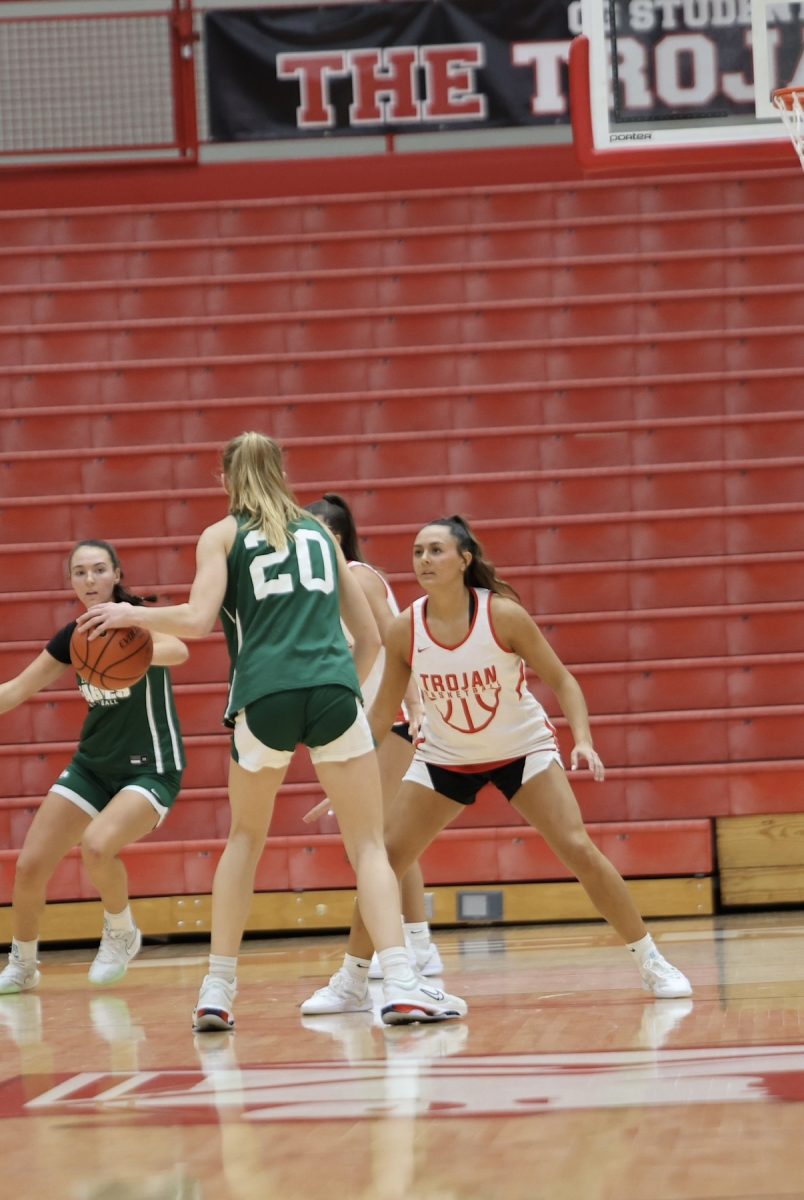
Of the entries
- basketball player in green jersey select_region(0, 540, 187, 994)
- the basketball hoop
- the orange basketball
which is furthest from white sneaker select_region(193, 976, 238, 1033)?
the basketball hoop

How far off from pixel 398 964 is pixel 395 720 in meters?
1.40

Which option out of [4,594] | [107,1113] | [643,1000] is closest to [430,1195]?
[107,1113]

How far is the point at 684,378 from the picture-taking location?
414 inches

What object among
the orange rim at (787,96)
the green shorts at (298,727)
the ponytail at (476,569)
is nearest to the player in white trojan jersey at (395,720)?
the ponytail at (476,569)

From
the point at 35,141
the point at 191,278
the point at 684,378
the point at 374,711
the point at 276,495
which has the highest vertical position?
the point at 35,141

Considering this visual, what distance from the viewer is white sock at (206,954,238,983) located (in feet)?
16.3

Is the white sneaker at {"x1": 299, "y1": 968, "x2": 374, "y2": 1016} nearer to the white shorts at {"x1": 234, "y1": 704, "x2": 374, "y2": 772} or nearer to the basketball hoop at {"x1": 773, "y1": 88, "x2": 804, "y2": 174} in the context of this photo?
the white shorts at {"x1": 234, "y1": 704, "x2": 374, "y2": 772}

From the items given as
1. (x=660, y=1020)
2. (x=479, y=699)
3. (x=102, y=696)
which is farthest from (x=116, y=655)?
(x=660, y=1020)

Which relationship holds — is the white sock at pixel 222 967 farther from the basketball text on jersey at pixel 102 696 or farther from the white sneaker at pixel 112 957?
the basketball text on jersey at pixel 102 696

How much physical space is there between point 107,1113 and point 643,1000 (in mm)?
2072

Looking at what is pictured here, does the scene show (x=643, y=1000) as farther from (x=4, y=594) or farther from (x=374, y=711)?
(x=4, y=594)

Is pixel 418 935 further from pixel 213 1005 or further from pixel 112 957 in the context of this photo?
pixel 213 1005

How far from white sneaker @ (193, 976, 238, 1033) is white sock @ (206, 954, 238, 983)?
1cm

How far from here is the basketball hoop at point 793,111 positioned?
7582 mm
